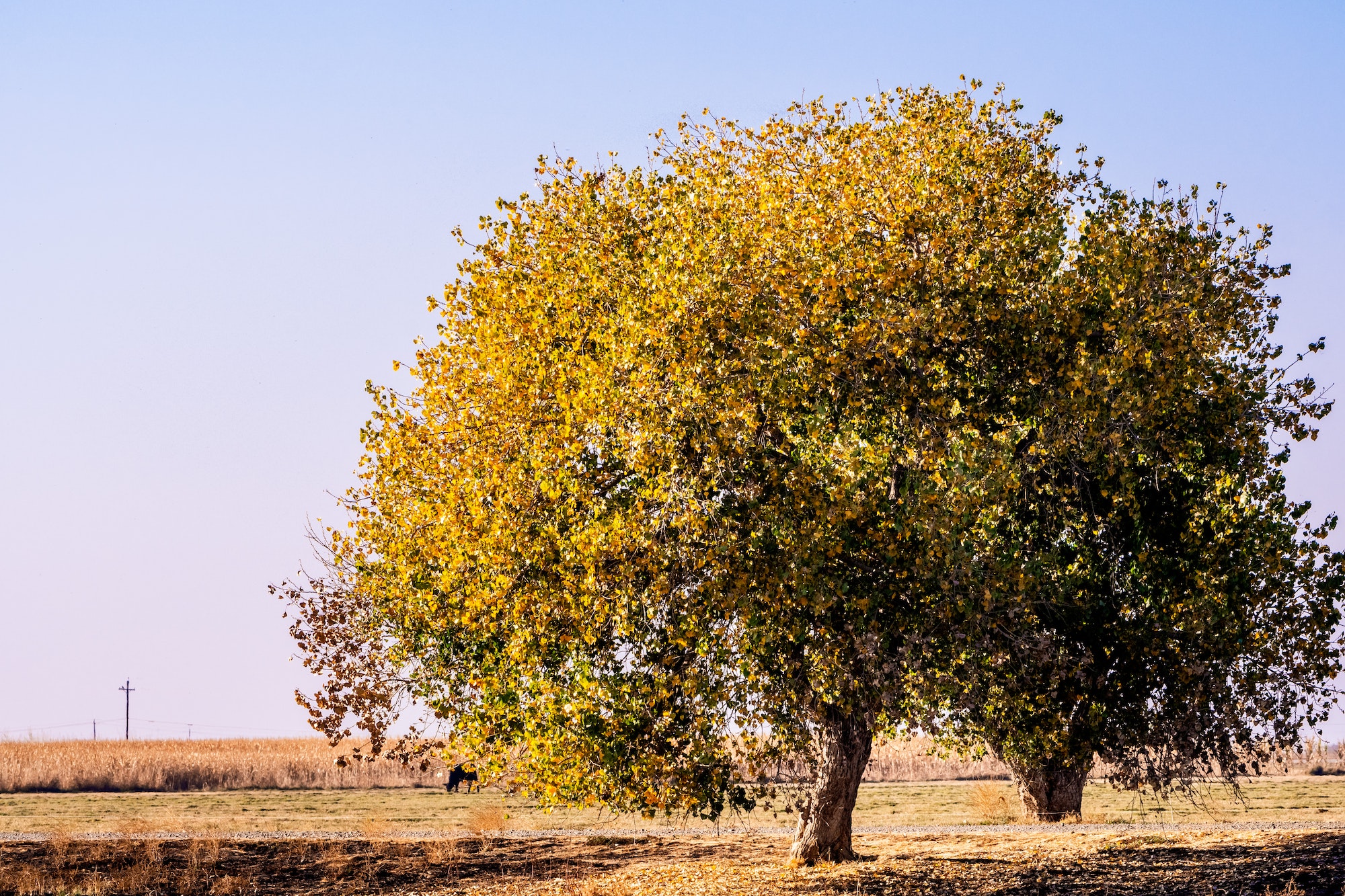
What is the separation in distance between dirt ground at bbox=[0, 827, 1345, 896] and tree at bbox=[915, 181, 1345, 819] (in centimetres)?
210

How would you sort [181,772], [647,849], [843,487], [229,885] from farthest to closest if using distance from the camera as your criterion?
[181,772]
[647,849]
[229,885]
[843,487]

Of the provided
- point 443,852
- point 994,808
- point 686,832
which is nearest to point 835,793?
point 443,852

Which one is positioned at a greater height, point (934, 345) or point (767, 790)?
point (934, 345)

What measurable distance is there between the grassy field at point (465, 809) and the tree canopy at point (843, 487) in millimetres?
10368

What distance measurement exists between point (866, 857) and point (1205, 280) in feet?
38.5

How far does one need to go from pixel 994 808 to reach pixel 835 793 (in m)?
11.9

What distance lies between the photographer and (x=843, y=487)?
16328 millimetres

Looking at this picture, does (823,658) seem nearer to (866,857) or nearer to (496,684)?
(496,684)

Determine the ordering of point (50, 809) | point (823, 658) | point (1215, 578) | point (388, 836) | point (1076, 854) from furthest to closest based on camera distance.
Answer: point (50, 809) < point (388, 836) < point (1076, 854) < point (1215, 578) < point (823, 658)

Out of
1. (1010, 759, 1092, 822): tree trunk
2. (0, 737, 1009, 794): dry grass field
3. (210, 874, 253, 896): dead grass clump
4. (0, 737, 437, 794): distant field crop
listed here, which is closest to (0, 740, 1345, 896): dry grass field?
(210, 874, 253, 896): dead grass clump

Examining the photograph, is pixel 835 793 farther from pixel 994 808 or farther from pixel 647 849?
pixel 994 808

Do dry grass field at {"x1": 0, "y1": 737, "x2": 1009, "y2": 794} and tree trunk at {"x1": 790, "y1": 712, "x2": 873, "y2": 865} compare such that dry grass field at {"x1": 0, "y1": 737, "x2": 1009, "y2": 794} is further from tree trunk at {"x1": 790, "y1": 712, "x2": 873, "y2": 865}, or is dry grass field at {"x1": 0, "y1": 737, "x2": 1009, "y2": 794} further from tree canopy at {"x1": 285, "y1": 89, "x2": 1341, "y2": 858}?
tree canopy at {"x1": 285, "y1": 89, "x2": 1341, "y2": 858}

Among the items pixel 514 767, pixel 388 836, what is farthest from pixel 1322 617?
pixel 388 836

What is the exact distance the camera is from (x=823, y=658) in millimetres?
16891
